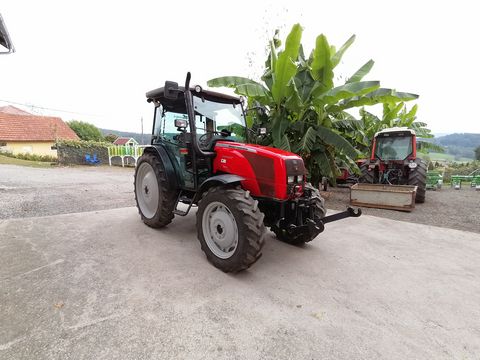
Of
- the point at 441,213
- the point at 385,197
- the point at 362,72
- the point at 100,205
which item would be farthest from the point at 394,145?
the point at 100,205

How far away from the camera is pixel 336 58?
603cm

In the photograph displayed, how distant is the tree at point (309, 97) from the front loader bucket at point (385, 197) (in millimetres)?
888

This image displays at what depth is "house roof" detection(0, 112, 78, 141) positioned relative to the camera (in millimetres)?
24909

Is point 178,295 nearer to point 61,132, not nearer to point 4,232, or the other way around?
point 4,232

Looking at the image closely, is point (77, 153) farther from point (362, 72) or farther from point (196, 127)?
point (362, 72)

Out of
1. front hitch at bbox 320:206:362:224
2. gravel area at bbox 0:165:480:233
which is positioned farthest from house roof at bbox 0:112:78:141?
front hitch at bbox 320:206:362:224

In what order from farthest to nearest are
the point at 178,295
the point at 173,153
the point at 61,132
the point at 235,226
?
the point at 61,132 < the point at 173,153 < the point at 235,226 < the point at 178,295

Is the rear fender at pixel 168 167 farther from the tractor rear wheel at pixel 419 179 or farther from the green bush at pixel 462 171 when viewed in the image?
the green bush at pixel 462 171

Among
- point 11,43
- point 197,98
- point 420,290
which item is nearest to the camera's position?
point 420,290

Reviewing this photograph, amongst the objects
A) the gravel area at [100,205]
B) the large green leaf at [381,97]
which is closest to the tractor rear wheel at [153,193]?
the gravel area at [100,205]

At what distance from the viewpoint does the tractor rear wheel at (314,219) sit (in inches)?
134

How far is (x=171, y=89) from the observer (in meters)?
3.29

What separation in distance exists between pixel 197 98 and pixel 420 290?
3475 mm

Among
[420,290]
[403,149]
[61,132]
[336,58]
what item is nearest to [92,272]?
[420,290]
